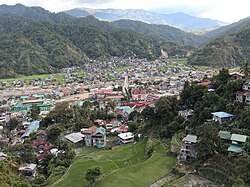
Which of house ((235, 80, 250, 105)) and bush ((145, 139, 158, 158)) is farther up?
house ((235, 80, 250, 105))

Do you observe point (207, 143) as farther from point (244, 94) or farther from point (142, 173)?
point (244, 94)

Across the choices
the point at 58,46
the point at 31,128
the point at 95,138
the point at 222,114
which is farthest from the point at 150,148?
the point at 58,46

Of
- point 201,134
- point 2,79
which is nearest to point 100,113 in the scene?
point 201,134

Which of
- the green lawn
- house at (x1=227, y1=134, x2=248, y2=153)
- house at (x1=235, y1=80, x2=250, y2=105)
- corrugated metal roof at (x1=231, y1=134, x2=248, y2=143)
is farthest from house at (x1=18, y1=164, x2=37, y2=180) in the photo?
house at (x1=235, y1=80, x2=250, y2=105)

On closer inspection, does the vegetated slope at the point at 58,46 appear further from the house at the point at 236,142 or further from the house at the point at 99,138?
the house at the point at 236,142

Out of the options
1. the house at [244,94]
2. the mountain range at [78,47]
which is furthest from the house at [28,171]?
the mountain range at [78,47]

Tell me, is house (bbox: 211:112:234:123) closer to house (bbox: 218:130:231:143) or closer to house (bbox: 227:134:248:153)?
house (bbox: 218:130:231:143)
